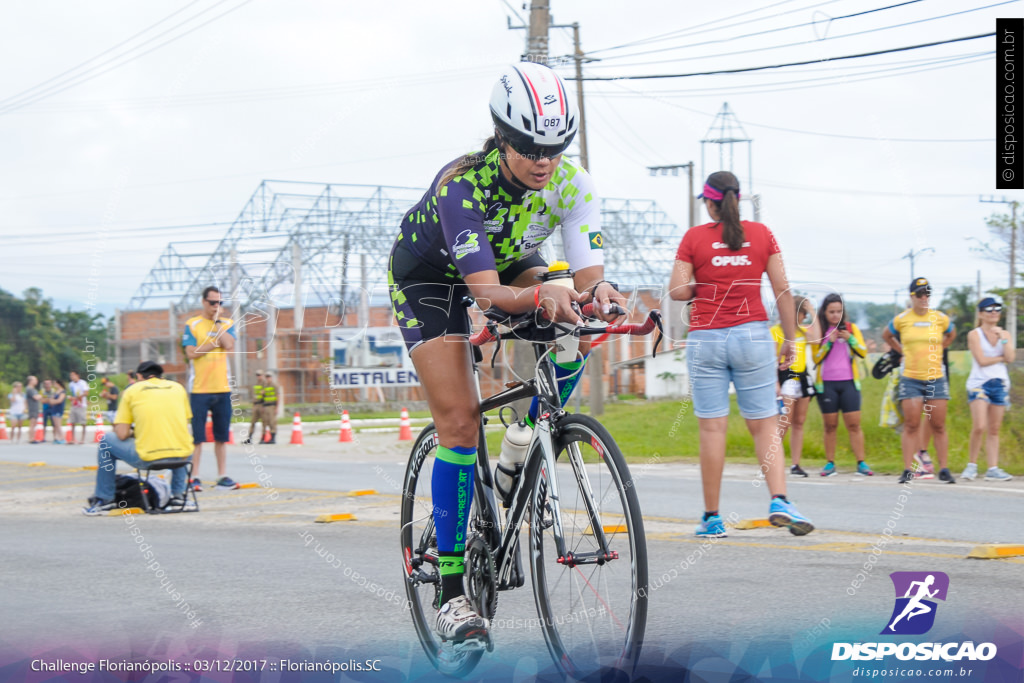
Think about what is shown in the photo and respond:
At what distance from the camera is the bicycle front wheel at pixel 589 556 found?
10.2ft

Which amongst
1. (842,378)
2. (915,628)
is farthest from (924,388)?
(915,628)

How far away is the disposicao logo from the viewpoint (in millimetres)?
3638

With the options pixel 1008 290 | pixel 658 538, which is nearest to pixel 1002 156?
pixel 658 538

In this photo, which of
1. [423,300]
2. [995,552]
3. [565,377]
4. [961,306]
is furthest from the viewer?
[961,306]

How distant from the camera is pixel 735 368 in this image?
657 centimetres

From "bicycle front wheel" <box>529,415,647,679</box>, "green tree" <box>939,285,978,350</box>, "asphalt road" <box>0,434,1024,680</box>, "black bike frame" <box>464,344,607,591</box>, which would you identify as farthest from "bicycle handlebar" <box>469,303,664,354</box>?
"green tree" <box>939,285,978,350</box>

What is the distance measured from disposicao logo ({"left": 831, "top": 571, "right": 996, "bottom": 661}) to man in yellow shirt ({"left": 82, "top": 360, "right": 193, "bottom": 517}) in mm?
6967

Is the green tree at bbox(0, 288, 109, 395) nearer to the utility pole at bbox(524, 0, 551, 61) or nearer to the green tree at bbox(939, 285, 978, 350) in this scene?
the green tree at bbox(939, 285, 978, 350)

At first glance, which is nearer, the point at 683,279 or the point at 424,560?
the point at 424,560

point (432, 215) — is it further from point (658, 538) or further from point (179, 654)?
point (658, 538)

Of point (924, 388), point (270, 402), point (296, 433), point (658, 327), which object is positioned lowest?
point (296, 433)

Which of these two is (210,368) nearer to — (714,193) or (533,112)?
(714,193)

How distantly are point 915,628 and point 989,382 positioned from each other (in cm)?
739

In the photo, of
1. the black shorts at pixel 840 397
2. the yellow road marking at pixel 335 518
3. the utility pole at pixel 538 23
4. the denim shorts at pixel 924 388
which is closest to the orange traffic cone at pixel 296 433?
the utility pole at pixel 538 23
